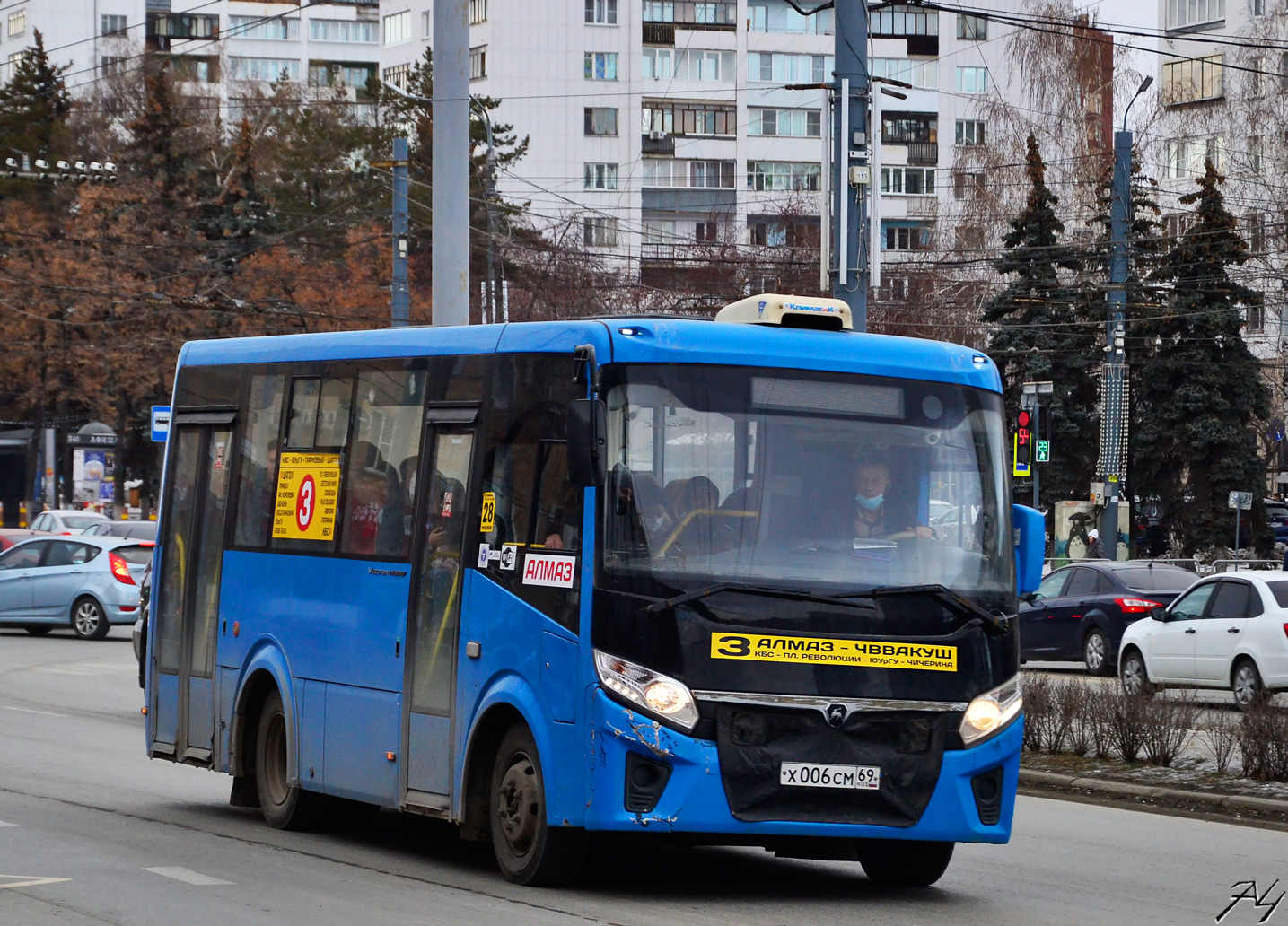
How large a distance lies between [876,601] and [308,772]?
3781mm

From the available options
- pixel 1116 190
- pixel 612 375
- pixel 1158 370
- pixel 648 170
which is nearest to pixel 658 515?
pixel 612 375

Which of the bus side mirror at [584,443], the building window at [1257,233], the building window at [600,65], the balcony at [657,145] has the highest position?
the building window at [600,65]

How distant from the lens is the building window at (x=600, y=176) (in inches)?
3521

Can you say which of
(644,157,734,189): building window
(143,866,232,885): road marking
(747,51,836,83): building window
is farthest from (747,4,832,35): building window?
(143,866,232,885): road marking

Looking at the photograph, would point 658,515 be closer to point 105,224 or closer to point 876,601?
point 876,601

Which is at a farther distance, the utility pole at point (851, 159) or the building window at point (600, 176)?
the building window at point (600, 176)

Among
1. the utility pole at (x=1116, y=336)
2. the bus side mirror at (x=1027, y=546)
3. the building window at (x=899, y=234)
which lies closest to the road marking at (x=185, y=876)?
the bus side mirror at (x=1027, y=546)

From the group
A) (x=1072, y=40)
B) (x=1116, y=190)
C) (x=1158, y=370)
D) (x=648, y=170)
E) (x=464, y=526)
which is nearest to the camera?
(x=464, y=526)

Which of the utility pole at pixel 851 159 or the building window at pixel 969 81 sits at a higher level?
the building window at pixel 969 81

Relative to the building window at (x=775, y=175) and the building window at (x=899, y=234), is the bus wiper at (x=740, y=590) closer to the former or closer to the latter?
the building window at (x=775, y=175)

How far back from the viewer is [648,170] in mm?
90750

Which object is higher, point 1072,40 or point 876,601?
point 1072,40

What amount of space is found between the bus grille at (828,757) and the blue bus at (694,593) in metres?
0.01

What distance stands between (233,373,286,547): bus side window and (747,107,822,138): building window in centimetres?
8119
